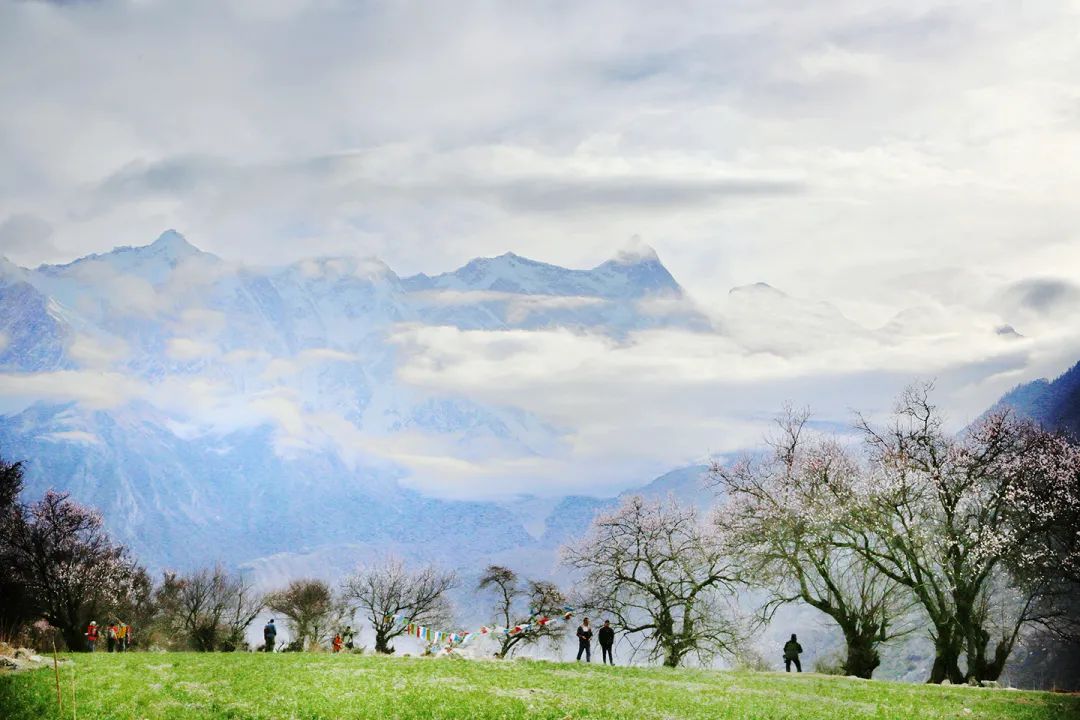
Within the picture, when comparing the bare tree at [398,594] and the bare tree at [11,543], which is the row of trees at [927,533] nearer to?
the bare tree at [11,543]

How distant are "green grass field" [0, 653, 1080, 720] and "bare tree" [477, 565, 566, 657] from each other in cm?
3973

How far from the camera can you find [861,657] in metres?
46.9

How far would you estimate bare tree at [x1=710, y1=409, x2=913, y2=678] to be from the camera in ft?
154

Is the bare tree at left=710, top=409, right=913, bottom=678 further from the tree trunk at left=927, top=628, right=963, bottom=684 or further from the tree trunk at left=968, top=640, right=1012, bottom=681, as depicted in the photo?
the tree trunk at left=968, top=640, right=1012, bottom=681

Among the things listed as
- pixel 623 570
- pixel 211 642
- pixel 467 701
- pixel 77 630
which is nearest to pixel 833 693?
pixel 467 701

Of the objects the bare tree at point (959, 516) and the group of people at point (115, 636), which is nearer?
the bare tree at point (959, 516)

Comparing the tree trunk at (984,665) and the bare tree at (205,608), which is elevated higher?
the bare tree at (205,608)

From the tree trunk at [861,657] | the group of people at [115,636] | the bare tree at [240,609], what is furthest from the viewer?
the bare tree at [240,609]

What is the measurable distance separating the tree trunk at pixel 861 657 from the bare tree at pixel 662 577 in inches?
337

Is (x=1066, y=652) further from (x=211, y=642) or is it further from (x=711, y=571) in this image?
(x=211, y=642)

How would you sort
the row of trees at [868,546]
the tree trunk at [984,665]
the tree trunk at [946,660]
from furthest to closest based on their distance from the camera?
the row of trees at [868,546]
the tree trunk at [946,660]
the tree trunk at [984,665]

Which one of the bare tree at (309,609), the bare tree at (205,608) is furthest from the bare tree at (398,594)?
the bare tree at (205,608)

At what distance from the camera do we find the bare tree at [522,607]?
79.2 m

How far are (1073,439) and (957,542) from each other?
16956mm
